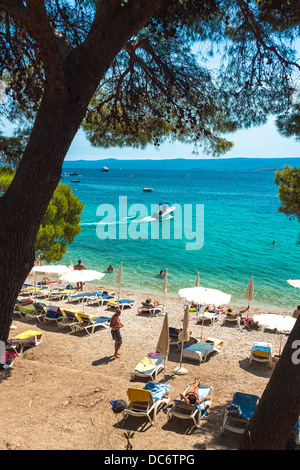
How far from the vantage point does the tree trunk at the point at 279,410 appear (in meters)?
3.37

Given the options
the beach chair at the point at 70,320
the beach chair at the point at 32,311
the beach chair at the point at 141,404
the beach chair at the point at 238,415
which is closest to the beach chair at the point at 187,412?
the beach chair at the point at 141,404

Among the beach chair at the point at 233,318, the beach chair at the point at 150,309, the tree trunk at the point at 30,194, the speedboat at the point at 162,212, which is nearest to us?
the tree trunk at the point at 30,194

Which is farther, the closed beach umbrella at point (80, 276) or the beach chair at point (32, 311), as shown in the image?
the closed beach umbrella at point (80, 276)

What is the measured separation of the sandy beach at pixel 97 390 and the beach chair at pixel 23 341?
0.28 meters

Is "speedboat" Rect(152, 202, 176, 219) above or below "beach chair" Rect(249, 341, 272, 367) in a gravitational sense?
above

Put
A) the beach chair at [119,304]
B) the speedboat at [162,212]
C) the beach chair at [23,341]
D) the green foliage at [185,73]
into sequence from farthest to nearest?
1. the speedboat at [162,212]
2. the beach chair at [119,304]
3. the beach chair at [23,341]
4. the green foliage at [185,73]

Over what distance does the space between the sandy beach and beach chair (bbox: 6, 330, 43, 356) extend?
0.28m

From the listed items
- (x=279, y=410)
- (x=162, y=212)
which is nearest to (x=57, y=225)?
(x=279, y=410)

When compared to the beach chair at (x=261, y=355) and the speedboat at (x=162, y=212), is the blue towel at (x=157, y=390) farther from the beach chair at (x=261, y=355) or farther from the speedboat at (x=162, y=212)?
the speedboat at (x=162, y=212)

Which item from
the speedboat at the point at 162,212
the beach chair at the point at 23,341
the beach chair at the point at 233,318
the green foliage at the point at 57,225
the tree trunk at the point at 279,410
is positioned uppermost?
the speedboat at the point at 162,212

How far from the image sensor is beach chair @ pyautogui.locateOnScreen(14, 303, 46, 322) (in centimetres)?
1323

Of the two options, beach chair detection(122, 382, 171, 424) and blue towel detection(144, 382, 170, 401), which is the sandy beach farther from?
blue towel detection(144, 382, 170, 401)

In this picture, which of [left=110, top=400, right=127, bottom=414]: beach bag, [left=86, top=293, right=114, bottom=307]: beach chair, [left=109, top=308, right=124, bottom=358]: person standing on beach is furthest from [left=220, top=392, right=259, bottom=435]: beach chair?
[left=86, top=293, right=114, bottom=307]: beach chair

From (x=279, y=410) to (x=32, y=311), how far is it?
11.5 meters
